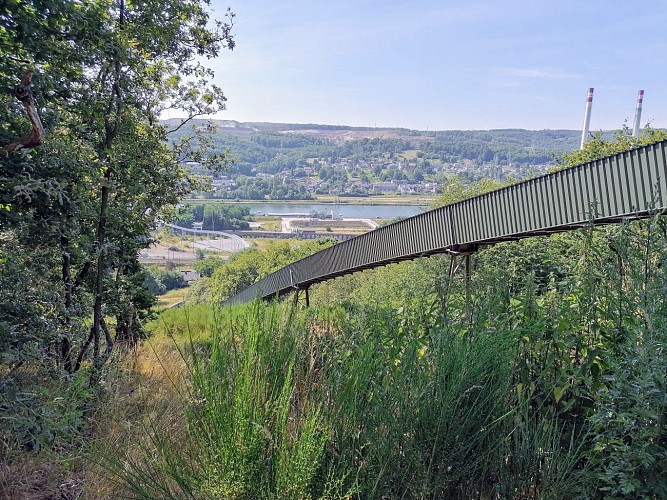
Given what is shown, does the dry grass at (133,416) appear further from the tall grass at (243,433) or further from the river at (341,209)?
the river at (341,209)

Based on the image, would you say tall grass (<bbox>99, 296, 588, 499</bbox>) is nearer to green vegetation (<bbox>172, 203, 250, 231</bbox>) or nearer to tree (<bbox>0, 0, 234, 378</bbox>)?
tree (<bbox>0, 0, 234, 378</bbox>)

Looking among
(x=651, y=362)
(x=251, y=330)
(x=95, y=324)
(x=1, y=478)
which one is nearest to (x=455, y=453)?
(x=651, y=362)

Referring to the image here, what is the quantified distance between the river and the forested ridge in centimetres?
11447

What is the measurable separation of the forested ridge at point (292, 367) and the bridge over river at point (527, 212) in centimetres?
157

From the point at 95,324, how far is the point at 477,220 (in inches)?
→ 277

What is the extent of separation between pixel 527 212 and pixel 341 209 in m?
129

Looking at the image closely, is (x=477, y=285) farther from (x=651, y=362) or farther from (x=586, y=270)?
(x=651, y=362)

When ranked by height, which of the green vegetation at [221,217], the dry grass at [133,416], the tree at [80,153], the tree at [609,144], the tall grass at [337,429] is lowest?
the green vegetation at [221,217]

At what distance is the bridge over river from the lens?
659cm

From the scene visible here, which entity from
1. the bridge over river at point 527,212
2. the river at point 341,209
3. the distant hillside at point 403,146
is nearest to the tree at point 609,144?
the bridge over river at point 527,212

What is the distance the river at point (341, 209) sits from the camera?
126m

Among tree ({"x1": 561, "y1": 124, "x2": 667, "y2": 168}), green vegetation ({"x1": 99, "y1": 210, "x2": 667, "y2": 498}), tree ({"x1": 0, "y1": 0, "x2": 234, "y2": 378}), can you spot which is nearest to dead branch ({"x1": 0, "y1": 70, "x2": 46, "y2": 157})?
tree ({"x1": 0, "y1": 0, "x2": 234, "y2": 378})

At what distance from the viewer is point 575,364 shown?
2395mm

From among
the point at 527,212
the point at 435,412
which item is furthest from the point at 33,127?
the point at 527,212
